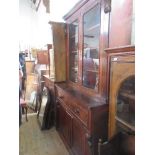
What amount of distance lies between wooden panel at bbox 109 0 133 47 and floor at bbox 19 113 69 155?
1.78 m

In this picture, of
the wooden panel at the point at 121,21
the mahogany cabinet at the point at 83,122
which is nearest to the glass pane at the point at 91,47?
the mahogany cabinet at the point at 83,122

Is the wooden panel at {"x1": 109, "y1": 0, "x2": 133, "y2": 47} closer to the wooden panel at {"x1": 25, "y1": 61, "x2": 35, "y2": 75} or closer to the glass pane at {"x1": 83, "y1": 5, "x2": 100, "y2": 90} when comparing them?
the glass pane at {"x1": 83, "y1": 5, "x2": 100, "y2": 90}

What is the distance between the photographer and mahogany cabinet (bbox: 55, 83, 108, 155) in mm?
1609

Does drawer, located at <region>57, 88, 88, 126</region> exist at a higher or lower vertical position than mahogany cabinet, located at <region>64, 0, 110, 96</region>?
lower

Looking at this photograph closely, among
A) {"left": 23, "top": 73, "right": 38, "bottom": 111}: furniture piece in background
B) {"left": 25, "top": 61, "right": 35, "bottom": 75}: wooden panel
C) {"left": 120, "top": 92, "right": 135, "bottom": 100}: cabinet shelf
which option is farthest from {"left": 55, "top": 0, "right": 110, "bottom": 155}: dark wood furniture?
{"left": 25, "top": 61, "right": 35, "bottom": 75}: wooden panel

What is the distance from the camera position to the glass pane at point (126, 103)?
1.29 meters

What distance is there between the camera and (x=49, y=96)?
3.22 m

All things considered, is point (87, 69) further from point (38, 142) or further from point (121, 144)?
point (38, 142)

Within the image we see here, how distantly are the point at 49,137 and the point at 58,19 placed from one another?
7.67 ft

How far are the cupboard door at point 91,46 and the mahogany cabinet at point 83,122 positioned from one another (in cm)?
21

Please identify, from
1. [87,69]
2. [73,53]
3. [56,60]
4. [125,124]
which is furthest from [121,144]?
[56,60]

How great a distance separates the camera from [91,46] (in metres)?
2.08

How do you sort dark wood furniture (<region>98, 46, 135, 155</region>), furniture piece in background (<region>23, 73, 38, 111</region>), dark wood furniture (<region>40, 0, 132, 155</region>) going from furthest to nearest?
furniture piece in background (<region>23, 73, 38, 111</region>) < dark wood furniture (<region>40, 0, 132, 155</region>) < dark wood furniture (<region>98, 46, 135, 155</region>)

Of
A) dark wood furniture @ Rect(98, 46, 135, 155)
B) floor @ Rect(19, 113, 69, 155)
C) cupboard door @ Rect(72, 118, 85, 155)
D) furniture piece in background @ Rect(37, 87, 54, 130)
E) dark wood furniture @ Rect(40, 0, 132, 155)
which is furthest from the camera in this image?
furniture piece in background @ Rect(37, 87, 54, 130)
